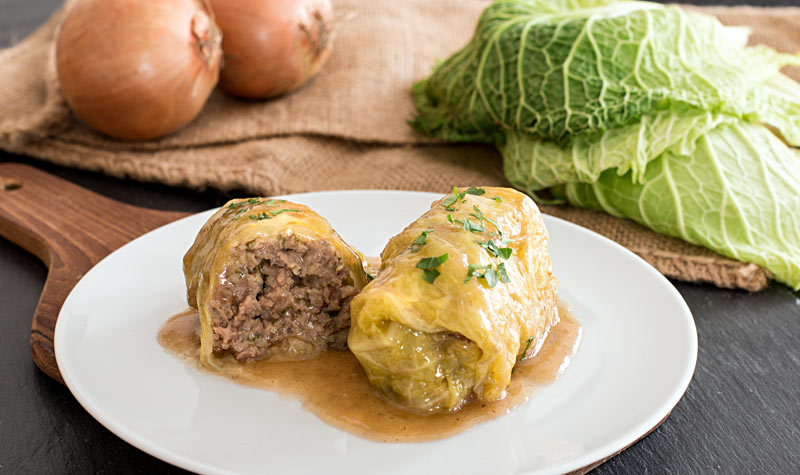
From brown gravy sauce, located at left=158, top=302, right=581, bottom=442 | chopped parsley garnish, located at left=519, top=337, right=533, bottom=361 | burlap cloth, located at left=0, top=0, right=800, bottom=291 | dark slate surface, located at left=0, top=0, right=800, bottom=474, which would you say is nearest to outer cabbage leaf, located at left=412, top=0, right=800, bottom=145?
burlap cloth, located at left=0, top=0, right=800, bottom=291

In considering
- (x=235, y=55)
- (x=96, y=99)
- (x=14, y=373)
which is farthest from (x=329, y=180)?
(x=14, y=373)

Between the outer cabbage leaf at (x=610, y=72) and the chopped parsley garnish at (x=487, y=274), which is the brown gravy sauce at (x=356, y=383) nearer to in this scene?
the chopped parsley garnish at (x=487, y=274)

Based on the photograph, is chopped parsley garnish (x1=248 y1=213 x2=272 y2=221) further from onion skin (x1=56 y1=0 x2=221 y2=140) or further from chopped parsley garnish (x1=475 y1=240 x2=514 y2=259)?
onion skin (x1=56 y1=0 x2=221 y2=140)

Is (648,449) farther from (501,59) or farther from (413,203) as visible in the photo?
(501,59)

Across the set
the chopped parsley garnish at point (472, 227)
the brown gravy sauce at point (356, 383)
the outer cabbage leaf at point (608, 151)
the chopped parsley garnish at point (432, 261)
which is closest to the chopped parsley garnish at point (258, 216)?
the brown gravy sauce at point (356, 383)

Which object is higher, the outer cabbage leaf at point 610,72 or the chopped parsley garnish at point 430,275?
the chopped parsley garnish at point 430,275

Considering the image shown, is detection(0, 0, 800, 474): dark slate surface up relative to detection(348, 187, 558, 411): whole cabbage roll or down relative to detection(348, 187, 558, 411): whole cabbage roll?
down
